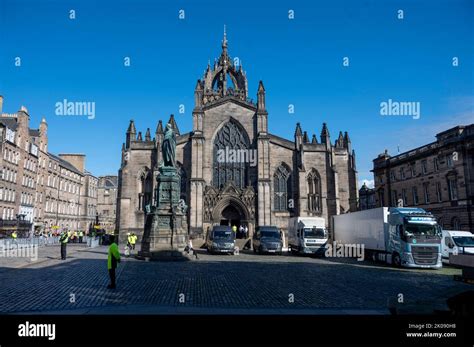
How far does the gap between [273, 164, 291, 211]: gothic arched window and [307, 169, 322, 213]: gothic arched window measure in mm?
2440

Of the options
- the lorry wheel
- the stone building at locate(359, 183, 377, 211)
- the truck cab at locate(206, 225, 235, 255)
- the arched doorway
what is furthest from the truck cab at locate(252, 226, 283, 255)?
the stone building at locate(359, 183, 377, 211)

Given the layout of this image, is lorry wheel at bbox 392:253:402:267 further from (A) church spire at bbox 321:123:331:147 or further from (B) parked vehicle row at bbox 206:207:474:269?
(A) church spire at bbox 321:123:331:147

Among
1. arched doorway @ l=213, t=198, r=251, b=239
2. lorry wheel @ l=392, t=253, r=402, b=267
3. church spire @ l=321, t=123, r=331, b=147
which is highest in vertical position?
church spire @ l=321, t=123, r=331, b=147

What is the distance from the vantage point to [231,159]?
129ft

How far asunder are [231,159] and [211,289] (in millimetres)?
29109

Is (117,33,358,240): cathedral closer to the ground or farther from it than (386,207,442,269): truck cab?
farther from it

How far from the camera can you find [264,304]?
8.68 metres

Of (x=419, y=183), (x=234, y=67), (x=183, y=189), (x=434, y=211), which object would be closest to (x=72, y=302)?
(x=183, y=189)

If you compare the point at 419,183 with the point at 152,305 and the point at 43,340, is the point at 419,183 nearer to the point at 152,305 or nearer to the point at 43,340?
the point at 152,305

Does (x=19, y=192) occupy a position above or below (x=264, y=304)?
above

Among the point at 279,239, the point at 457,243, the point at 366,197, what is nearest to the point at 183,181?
the point at 279,239

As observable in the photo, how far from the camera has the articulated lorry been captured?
58.6ft

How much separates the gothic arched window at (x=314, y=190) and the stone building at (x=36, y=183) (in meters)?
33.1

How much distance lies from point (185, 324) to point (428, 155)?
137 ft
